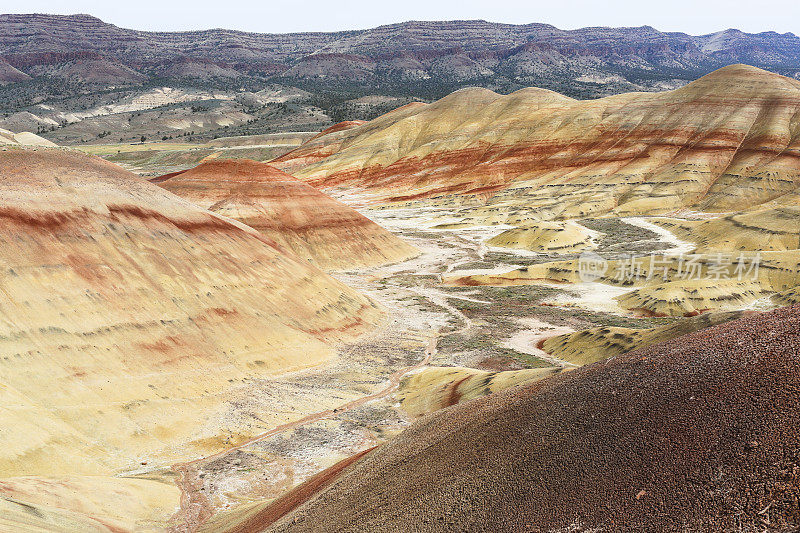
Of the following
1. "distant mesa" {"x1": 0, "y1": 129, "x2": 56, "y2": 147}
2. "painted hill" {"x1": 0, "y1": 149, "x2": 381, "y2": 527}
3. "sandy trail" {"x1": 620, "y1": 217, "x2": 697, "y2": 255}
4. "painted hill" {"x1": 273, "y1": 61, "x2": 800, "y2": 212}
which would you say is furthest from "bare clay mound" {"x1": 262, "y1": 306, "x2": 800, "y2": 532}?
"painted hill" {"x1": 273, "y1": 61, "x2": 800, "y2": 212}

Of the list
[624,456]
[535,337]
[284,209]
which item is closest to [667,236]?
[535,337]

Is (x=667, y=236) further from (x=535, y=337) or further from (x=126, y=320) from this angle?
(x=126, y=320)

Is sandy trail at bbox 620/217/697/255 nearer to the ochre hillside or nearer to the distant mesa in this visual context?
the ochre hillside

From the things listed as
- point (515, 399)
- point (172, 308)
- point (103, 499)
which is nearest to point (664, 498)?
point (515, 399)

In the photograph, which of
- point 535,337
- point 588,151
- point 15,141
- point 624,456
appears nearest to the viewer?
point 624,456

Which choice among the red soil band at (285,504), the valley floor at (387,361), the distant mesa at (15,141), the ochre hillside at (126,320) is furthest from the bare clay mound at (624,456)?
the distant mesa at (15,141)

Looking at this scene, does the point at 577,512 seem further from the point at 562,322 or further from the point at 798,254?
the point at 798,254
